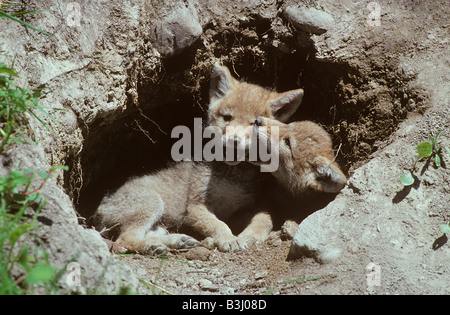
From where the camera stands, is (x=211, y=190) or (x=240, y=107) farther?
(x=211, y=190)

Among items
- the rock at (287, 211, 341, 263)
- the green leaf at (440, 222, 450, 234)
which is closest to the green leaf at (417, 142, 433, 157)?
the green leaf at (440, 222, 450, 234)

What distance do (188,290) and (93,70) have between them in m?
2.07

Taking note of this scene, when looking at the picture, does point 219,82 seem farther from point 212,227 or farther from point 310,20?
point 212,227

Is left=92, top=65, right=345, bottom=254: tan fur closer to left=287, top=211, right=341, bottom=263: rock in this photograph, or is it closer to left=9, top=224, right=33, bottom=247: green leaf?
left=287, top=211, right=341, bottom=263: rock

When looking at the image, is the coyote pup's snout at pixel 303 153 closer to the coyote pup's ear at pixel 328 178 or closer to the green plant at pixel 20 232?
the coyote pup's ear at pixel 328 178

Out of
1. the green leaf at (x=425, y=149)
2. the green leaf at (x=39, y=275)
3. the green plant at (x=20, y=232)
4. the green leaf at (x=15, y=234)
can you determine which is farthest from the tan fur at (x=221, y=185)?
the green leaf at (x=39, y=275)

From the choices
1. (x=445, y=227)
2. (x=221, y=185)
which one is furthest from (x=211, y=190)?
(x=445, y=227)

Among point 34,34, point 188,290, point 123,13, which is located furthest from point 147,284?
point 123,13

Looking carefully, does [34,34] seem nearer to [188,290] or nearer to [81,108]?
[81,108]

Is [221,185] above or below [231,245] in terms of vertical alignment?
above

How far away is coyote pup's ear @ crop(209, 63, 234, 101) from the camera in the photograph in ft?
15.5

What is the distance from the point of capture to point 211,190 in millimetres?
4695

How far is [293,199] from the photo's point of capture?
4508mm

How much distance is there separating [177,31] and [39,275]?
9.85ft
